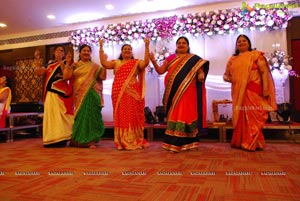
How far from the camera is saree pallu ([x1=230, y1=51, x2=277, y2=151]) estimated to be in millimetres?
2990

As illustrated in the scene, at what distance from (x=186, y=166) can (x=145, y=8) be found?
3.81 metres

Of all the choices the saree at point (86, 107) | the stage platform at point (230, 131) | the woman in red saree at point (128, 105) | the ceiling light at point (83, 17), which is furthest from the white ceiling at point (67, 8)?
the stage platform at point (230, 131)

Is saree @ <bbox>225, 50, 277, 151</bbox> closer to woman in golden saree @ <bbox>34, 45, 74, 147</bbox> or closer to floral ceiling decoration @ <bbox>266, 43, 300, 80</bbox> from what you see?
floral ceiling decoration @ <bbox>266, 43, 300, 80</bbox>

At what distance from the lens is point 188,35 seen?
4906 mm

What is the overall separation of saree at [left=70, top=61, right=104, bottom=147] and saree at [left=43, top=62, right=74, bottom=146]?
8.0 inches

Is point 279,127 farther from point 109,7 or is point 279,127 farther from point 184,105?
point 109,7

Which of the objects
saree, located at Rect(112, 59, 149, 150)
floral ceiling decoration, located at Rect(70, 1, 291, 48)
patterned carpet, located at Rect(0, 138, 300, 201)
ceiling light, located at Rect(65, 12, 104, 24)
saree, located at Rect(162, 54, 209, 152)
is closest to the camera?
patterned carpet, located at Rect(0, 138, 300, 201)

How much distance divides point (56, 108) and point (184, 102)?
6.36 feet

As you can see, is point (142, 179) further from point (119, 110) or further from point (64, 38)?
point (64, 38)

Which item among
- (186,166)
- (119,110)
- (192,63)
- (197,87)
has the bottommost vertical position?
(186,166)

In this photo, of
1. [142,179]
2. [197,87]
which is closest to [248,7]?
[197,87]

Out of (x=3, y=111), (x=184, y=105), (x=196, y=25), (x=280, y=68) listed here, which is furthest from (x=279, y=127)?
(x=3, y=111)

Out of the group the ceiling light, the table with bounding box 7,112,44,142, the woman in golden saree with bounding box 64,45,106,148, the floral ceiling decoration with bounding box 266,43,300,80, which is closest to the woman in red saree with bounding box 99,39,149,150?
the woman in golden saree with bounding box 64,45,106,148

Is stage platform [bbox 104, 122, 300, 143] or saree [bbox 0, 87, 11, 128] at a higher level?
saree [bbox 0, 87, 11, 128]
